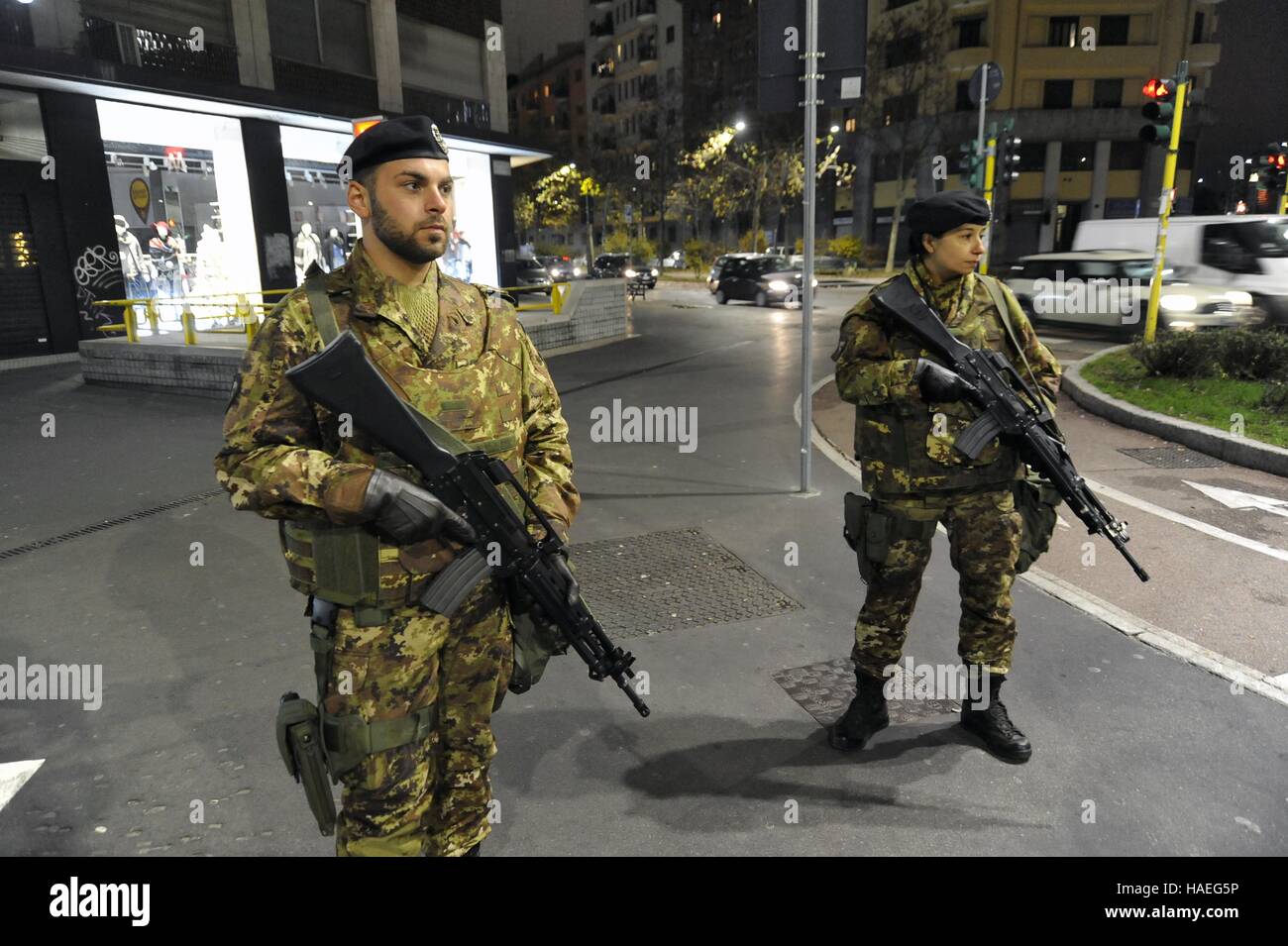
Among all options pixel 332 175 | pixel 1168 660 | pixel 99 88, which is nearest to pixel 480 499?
pixel 1168 660

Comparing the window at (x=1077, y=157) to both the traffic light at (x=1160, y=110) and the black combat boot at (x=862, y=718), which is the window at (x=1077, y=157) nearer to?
the traffic light at (x=1160, y=110)

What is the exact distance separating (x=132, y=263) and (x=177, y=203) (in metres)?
1.71

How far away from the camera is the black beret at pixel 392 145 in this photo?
2.08m

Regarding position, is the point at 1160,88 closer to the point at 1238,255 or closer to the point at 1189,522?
the point at 1238,255

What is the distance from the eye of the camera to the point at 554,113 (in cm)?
9619

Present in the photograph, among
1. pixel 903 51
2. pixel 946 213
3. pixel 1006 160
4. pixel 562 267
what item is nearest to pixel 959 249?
pixel 946 213

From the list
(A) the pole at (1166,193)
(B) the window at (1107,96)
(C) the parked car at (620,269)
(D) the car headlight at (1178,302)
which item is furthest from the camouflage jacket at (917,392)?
(B) the window at (1107,96)

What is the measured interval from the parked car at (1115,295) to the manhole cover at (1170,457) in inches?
209

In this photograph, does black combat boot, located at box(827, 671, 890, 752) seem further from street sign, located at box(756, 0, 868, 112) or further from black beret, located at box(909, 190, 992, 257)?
street sign, located at box(756, 0, 868, 112)

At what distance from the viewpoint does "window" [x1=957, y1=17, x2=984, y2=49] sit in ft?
150

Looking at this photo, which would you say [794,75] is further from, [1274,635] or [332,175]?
[332,175]

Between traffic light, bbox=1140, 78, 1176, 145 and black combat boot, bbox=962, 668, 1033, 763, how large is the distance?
1089cm

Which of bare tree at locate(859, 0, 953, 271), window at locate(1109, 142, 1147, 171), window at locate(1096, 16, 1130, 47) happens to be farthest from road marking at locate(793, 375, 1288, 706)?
window at locate(1096, 16, 1130, 47)

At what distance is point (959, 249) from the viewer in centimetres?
302
